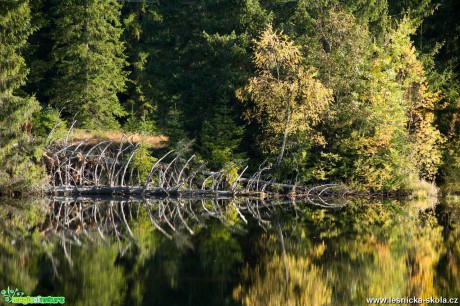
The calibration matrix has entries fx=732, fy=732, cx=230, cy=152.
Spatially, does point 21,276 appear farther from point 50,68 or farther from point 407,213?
point 50,68

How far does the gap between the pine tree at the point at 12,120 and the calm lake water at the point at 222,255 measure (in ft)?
4.39

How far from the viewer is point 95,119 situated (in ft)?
138

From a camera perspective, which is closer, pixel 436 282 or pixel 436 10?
pixel 436 282

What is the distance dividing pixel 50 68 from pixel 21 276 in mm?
31661

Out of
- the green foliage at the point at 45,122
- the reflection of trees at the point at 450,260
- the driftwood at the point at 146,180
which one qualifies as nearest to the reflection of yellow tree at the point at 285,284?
the reflection of trees at the point at 450,260

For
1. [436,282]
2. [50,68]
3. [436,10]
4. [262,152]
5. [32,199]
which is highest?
[436,10]

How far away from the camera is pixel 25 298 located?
11680 mm

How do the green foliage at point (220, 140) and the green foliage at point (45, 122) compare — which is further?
the green foliage at point (45, 122)

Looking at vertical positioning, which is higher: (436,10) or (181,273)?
(436,10)

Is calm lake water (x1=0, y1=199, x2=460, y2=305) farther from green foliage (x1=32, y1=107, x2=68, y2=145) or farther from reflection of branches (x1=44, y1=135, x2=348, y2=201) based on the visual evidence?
green foliage (x1=32, y1=107, x2=68, y2=145)

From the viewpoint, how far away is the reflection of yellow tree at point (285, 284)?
41.9 ft

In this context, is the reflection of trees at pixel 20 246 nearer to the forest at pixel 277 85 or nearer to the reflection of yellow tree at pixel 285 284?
the reflection of yellow tree at pixel 285 284

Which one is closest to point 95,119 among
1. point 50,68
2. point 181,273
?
point 50,68

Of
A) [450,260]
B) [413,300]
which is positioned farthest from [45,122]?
[413,300]
